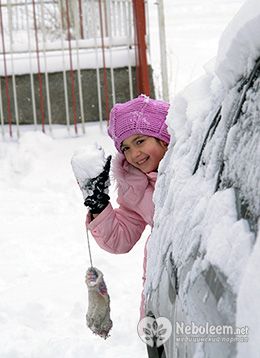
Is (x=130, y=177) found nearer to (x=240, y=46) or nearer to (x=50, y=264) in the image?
(x=240, y=46)

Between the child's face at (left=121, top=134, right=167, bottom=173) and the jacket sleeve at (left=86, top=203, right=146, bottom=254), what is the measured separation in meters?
0.20

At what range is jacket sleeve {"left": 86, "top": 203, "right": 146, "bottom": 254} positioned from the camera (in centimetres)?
279

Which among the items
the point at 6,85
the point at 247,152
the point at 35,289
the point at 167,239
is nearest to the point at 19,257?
the point at 35,289

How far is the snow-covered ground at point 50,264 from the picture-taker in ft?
12.8

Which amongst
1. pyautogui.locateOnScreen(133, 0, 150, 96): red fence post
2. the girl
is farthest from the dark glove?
pyautogui.locateOnScreen(133, 0, 150, 96): red fence post

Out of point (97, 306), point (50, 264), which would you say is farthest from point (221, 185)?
point (50, 264)

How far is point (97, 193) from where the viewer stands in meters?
2.80

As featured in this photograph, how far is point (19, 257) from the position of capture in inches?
211

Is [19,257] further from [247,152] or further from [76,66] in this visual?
[247,152]

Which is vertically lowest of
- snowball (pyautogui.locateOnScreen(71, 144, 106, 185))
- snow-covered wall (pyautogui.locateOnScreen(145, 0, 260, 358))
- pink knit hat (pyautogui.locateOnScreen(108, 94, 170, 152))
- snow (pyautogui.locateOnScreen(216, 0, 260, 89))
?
snowball (pyautogui.locateOnScreen(71, 144, 106, 185))

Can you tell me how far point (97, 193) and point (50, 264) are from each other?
2504 mm

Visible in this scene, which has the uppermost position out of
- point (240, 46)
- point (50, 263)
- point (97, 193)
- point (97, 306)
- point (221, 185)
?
point (240, 46)

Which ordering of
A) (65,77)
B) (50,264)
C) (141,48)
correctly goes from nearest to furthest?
(50,264)
(141,48)
(65,77)

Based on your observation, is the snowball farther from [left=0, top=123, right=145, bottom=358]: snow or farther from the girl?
[left=0, top=123, right=145, bottom=358]: snow
